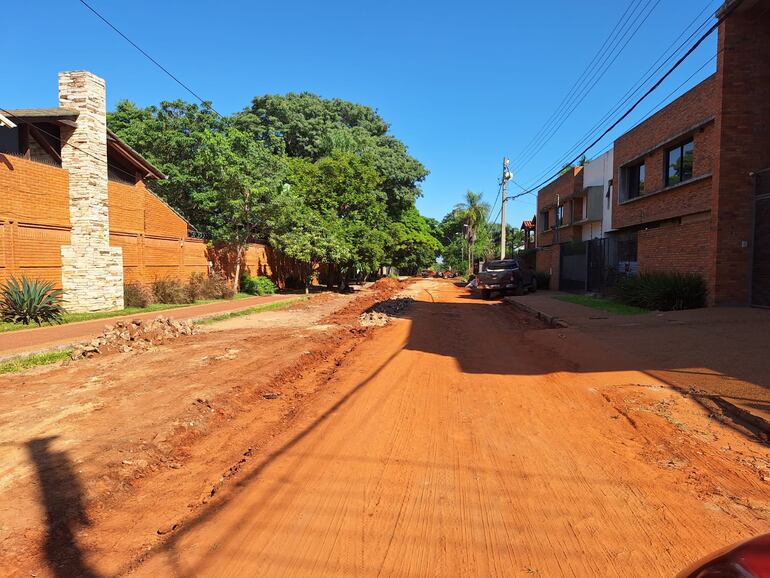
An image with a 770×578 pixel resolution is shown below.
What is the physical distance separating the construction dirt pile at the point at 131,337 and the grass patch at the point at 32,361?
0.33 metres

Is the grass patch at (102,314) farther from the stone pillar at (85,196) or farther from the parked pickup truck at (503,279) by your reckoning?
the parked pickup truck at (503,279)

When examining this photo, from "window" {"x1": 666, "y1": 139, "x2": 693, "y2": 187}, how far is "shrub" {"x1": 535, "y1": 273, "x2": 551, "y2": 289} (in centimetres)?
968

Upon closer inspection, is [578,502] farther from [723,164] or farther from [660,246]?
[660,246]

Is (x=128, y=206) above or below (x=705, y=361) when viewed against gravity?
above

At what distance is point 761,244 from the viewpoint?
12.8 m

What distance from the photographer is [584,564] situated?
2.78 m

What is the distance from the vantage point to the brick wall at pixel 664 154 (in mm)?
16219

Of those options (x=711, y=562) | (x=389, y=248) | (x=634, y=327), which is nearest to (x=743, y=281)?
(x=634, y=327)

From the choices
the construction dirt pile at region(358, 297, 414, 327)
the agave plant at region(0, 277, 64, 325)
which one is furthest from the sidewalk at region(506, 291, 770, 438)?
the agave plant at region(0, 277, 64, 325)

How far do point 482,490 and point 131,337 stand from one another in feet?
30.4

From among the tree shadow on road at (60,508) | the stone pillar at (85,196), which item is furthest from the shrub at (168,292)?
the tree shadow on road at (60,508)

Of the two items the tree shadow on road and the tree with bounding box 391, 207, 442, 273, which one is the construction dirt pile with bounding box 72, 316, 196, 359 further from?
the tree with bounding box 391, 207, 442, 273

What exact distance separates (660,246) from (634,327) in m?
6.53

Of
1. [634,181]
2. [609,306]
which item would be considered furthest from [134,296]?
[634,181]
